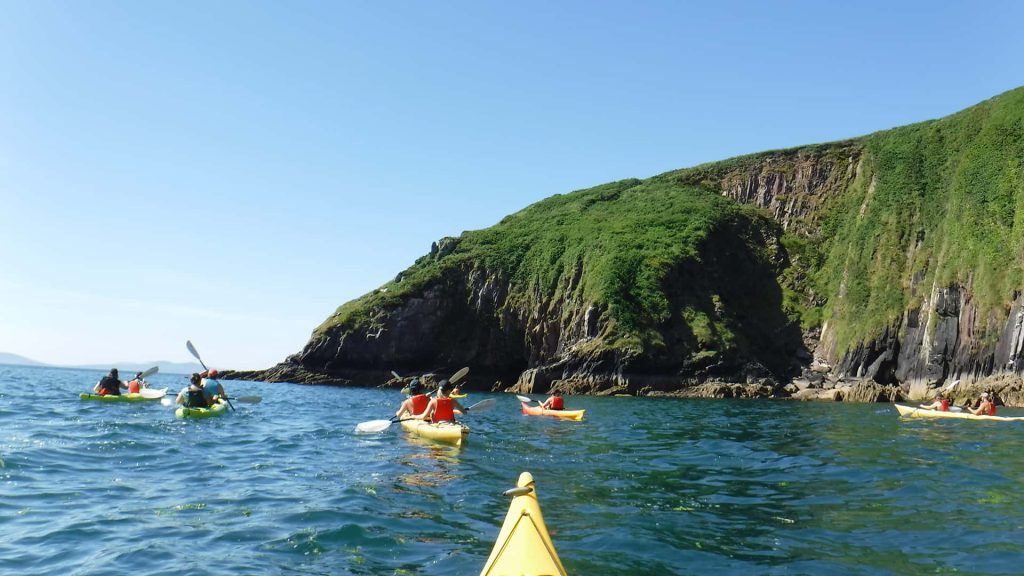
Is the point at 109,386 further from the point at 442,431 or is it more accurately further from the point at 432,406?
the point at 442,431

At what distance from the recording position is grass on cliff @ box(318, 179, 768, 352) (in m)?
72.8

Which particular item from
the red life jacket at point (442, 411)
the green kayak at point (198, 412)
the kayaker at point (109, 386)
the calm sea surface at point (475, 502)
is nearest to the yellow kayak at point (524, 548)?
the calm sea surface at point (475, 502)

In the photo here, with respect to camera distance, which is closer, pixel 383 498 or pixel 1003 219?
pixel 383 498

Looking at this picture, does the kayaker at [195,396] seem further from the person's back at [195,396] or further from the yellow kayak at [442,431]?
the yellow kayak at [442,431]

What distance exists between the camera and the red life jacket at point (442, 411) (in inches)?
823

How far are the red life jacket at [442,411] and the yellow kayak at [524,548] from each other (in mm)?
13576

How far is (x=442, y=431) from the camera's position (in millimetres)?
19609

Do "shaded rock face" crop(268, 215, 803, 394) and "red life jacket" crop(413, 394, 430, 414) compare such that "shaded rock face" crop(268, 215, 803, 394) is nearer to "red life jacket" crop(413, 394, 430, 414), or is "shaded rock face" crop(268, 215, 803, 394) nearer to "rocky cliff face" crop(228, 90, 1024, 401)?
"rocky cliff face" crop(228, 90, 1024, 401)

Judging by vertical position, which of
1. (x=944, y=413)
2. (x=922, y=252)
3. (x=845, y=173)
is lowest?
(x=944, y=413)

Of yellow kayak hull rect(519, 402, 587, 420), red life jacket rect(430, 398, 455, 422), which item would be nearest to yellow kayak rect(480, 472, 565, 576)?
red life jacket rect(430, 398, 455, 422)

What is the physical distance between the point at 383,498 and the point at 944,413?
1207 inches

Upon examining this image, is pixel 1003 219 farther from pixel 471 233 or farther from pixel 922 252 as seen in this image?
pixel 471 233

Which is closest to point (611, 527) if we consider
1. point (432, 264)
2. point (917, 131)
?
point (432, 264)

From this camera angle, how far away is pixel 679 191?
97.6 meters
